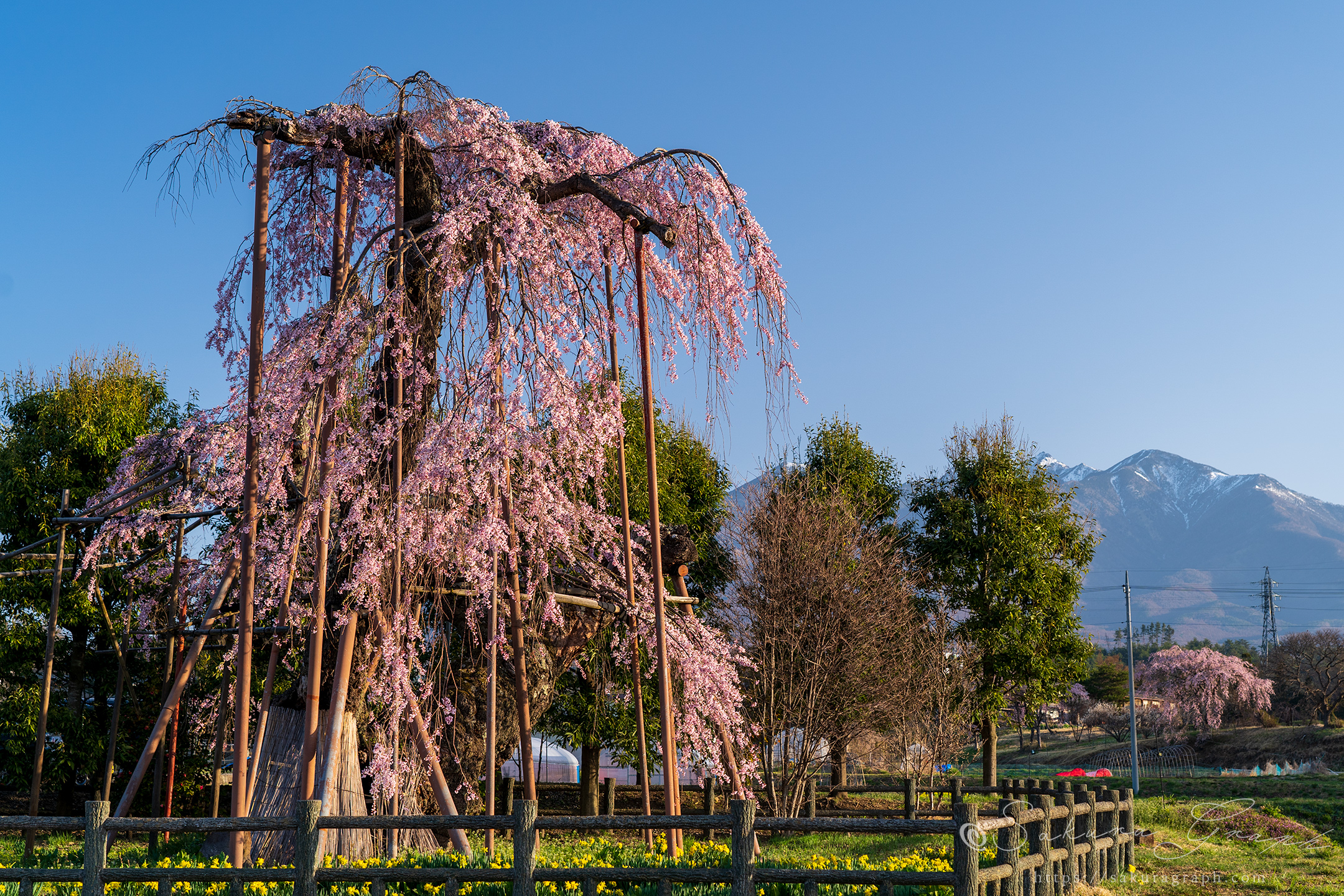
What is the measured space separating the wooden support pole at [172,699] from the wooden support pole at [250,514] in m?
1.34

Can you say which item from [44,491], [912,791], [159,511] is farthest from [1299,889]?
[44,491]

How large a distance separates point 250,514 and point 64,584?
1489 centimetres

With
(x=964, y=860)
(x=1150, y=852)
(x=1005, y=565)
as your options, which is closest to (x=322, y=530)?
(x=964, y=860)

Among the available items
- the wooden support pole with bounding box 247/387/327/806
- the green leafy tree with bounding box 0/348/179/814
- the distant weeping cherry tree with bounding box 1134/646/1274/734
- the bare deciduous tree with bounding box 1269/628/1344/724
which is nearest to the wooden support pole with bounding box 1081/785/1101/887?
the wooden support pole with bounding box 247/387/327/806

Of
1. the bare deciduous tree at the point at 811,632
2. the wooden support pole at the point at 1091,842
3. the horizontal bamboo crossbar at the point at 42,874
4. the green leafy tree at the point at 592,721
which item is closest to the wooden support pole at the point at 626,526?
the horizontal bamboo crossbar at the point at 42,874

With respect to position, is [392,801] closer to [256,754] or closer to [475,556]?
[256,754]

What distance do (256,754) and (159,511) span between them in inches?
128

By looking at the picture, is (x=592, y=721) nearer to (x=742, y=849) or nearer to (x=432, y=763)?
(x=432, y=763)

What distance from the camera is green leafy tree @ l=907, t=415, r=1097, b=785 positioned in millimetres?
25391

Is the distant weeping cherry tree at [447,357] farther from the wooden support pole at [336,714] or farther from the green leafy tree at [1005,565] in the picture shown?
the green leafy tree at [1005,565]

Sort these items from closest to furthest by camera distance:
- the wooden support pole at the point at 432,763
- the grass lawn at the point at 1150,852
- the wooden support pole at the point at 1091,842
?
Answer: the grass lawn at the point at 1150,852 → the wooden support pole at the point at 432,763 → the wooden support pole at the point at 1091,842

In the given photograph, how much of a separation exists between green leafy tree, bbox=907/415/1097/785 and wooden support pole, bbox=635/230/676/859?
60.2 feet

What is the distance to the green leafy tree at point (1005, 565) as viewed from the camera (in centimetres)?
2539

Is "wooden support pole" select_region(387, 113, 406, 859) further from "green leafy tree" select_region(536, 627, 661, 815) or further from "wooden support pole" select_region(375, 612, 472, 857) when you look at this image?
"green leafy tree" select_region(536, 627, 661, 815)
